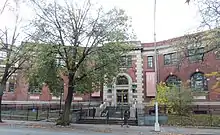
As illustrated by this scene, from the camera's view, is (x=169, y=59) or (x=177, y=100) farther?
(x=169, y=59)

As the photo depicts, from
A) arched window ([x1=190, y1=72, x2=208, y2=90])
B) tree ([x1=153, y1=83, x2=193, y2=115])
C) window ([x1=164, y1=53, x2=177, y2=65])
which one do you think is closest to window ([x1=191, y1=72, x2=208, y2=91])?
arched window ([x1=190, y1=72, x2=208, y2=90])

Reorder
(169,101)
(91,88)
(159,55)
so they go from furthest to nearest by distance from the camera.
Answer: (159,55)
(169,101)
(91,88)

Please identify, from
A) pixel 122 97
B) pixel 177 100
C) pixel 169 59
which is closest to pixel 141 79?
pixel 122 97

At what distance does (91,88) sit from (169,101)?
1059 centimetres

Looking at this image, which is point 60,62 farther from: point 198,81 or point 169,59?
point 169,59

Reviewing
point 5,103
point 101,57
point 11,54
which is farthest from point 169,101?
point 5,103

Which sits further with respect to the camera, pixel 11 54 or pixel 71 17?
pixel 11 54

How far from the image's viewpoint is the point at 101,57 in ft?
64.1

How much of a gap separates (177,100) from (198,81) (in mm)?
10630

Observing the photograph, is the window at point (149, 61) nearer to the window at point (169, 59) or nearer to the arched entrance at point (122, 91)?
the window at point (169, 59)

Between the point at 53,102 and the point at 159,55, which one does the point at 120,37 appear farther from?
the point at 53,102

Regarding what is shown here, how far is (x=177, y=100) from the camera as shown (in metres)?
28.0

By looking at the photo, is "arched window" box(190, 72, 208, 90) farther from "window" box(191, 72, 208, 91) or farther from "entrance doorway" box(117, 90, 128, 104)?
"entrance doorway" box(117, 90, 128, 104)

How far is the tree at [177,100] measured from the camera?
28.0 m
